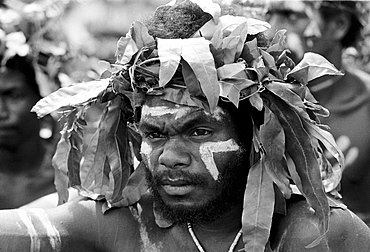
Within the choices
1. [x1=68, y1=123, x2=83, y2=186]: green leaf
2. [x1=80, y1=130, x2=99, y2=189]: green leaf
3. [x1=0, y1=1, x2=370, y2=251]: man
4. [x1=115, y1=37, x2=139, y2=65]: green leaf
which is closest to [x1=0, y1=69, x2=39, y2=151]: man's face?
[x1=68, y1=123, x2=83, y2=186]: green leaf

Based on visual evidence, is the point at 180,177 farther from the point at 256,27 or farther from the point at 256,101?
the point at 256,27

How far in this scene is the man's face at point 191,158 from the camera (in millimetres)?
3580

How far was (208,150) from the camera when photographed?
3617 millimetres

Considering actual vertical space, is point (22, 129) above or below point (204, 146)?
below

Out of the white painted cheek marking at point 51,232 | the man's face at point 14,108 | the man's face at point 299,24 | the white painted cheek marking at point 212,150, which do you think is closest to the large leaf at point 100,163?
the white painted cheek marking at point 51,232

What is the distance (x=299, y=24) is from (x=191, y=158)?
10.3 feet

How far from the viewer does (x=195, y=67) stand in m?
3.46

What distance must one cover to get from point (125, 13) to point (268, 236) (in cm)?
615

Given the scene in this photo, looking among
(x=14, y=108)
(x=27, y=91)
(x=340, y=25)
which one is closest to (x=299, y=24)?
(x=340, y=25)

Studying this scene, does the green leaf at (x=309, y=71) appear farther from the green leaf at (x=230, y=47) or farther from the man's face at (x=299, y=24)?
the man's face at (x=299, y=24)

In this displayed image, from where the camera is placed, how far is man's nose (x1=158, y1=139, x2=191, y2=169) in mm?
3547

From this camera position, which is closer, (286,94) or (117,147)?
(286,94)

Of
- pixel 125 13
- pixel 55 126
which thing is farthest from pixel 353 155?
pixel 125 13

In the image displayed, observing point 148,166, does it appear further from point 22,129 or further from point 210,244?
point 22,129
